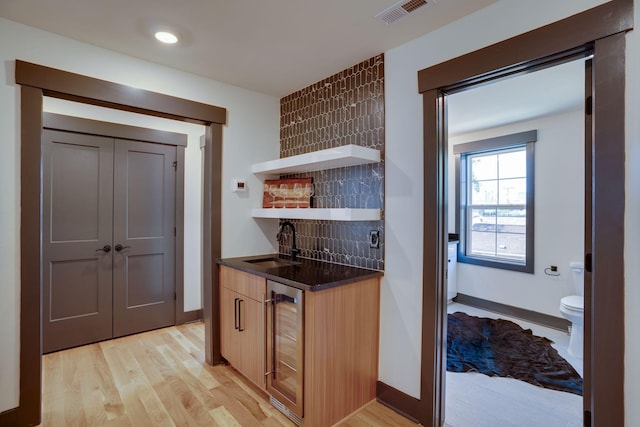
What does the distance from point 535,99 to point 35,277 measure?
4.37 meters

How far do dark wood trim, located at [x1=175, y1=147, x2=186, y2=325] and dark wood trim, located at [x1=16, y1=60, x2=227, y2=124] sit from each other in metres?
1.17

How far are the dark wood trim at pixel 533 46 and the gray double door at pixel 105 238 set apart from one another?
9.80 feet

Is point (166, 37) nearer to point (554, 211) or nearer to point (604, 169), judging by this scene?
point (604, 169)

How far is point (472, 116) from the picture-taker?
12.2 ft

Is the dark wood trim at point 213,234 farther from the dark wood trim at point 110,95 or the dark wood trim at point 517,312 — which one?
the dark wood trim at point 517,312

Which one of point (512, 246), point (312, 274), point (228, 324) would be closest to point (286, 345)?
point (312, 274)

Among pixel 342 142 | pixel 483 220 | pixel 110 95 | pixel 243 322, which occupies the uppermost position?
pixel 110 95

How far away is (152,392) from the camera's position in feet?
7.72

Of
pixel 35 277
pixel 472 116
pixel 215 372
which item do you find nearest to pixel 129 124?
pixel 35 277

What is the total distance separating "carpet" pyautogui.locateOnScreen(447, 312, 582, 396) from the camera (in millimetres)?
2568

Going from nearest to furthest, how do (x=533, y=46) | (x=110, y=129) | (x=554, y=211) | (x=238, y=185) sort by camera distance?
(x=533, y=46) → (x=238, y=185) → (x=110, y=129) → (x=554, y=211)

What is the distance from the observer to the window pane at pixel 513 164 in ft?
13.2

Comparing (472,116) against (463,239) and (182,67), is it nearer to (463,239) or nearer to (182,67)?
(463,239)

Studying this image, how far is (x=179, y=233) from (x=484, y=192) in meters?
4.04
